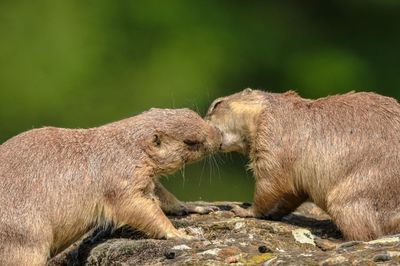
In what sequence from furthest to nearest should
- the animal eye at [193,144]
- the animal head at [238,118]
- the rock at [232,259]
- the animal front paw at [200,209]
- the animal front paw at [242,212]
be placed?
the animal head at [238,118]
the animal front paw at [200,209]
the animal front paw at [242,212]
the animal eye at [193,144]
the rock at [232,259]

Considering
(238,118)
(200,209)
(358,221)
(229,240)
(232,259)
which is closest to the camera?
(232,259)

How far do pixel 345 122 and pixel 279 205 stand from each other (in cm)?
98

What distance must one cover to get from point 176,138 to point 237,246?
166 cm

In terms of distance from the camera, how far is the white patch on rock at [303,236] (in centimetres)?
996

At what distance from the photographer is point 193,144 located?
425 inches

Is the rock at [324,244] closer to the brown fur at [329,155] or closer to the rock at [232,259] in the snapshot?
the brown fur at [329,155]

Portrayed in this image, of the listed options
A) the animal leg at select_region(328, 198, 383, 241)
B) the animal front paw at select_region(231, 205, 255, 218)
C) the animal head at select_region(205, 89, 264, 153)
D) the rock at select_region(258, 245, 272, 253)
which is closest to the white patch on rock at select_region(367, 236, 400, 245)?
the rock at select_region(258, 245, 272, 253)

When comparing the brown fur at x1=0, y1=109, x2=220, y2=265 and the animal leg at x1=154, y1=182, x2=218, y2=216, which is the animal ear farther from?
the animal leg at x1=154, y1=182, x2=218, y2=216

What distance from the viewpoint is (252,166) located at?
11.2 metres

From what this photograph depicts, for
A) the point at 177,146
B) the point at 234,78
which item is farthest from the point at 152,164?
the point at 234,78

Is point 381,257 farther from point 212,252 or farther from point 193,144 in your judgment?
point 193,144

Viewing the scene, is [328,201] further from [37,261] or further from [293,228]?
[37,261]

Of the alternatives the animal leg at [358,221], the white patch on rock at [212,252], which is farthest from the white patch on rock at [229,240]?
the animal leg at [358,221]

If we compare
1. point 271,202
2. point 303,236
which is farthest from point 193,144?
point 303,236
